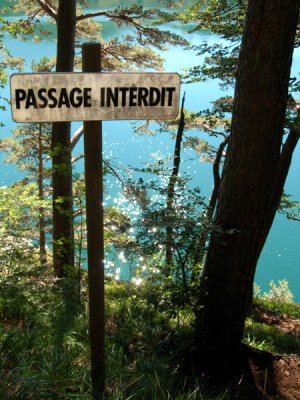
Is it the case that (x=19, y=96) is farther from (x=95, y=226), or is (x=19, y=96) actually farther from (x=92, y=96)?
(x=95, y=226)

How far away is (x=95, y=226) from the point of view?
2.04 meters

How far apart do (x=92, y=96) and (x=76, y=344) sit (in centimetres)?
188

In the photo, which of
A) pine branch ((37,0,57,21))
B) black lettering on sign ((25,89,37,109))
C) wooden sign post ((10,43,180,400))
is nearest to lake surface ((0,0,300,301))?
pine branch ((37,0,57,21))

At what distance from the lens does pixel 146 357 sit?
2.96m

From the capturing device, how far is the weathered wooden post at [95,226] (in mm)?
1853

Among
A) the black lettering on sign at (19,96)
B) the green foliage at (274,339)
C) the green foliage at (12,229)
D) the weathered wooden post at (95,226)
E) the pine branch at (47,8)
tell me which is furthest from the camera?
the pine branch at (47,8)

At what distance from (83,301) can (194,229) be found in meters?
1.68

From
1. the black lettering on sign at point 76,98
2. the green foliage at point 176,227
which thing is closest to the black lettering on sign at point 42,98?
the black lettering on sign at point 76,98

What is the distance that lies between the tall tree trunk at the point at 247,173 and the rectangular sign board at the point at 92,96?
1.24m

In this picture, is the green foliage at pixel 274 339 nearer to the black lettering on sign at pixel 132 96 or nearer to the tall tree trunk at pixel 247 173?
the tall tree trunk at pixel 247 173

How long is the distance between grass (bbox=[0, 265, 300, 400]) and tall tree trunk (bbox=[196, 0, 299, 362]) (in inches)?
11.6

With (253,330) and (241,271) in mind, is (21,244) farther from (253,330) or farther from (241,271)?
(253,330)

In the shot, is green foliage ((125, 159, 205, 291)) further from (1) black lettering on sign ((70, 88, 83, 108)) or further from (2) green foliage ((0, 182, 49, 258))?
(2) green foliage ((0, 182, 49, 258))

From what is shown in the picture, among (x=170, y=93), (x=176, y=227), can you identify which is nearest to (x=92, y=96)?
(x=170, y=93)
